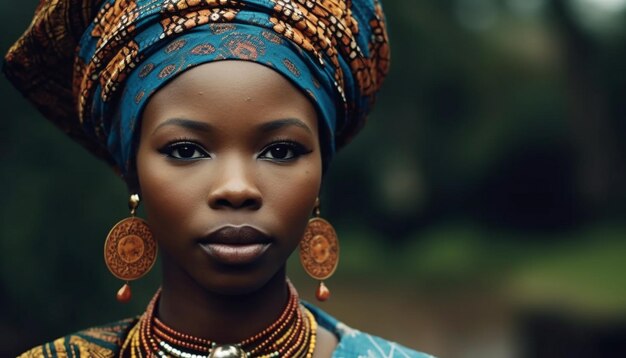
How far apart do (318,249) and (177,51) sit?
31.4 inches

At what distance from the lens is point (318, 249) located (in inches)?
121

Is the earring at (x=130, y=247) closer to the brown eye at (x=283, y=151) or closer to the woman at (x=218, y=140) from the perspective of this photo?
the woman at (x=218, y=140)

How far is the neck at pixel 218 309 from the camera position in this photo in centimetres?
282

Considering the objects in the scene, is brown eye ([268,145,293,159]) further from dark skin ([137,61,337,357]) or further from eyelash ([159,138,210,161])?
eyelash ([159,138,210,161])

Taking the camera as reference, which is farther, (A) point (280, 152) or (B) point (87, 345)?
(B) point (87, 345)

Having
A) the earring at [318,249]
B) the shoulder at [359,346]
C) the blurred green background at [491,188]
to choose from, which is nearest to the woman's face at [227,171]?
the earring at [318,249]

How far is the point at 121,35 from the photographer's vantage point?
2760 mm

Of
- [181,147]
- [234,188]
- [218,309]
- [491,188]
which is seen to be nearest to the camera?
[234,188]

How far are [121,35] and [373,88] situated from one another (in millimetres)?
847

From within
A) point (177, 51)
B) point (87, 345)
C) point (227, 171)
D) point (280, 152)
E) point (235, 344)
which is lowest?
point (87, 345)

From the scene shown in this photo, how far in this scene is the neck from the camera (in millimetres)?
2822

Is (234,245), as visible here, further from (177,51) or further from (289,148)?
(177,51)

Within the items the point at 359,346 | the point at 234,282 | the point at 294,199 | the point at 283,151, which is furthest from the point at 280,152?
the point at 359,346

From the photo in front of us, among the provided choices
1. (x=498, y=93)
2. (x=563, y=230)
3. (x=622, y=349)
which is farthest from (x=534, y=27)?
(x=622, y=349)
